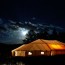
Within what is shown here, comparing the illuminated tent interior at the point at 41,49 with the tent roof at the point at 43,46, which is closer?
the illuminated tent interior at the point at 41,49

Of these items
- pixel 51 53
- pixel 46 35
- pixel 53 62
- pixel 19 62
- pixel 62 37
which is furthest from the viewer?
pixel 46 35

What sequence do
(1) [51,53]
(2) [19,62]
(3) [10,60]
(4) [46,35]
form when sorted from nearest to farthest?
(2) [19,62] < (3) [10,60] < (1) [51,53] < (4) [46,35]

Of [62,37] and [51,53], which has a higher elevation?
[62,37]

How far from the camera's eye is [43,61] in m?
22.5

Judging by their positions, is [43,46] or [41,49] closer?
[41,49]

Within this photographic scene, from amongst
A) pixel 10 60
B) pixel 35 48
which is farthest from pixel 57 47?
pixel 10 60

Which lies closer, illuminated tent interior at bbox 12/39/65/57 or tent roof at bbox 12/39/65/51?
illuminated tent interior at bbox 12/39/65/57

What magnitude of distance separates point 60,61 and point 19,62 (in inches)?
169

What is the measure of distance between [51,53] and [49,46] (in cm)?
127

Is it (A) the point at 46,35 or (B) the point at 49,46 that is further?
(A) the point at 46,35

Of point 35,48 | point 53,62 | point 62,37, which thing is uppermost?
point 62,37

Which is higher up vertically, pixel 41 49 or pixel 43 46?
pixel 43 46

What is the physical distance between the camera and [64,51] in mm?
34438

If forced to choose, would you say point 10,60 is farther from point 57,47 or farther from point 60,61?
point 57,47
